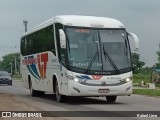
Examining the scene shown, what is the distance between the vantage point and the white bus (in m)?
19.5

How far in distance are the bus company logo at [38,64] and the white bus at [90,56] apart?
216cm

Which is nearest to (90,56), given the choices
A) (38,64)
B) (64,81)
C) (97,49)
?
(97,49)

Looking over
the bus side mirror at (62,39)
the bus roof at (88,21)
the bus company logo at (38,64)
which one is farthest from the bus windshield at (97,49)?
the bus company logo at (38,64)

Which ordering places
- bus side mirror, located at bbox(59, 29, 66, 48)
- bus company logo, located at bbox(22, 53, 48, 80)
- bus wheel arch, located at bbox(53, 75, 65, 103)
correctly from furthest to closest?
bus company logo, located at bbox(22, 53, 48, 80) → bus wheel arch, located at bbox(53, 75, 65, 103) → bus side mirror, located at bbox(59, 29, 66, 48)

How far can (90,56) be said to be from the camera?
19719mm

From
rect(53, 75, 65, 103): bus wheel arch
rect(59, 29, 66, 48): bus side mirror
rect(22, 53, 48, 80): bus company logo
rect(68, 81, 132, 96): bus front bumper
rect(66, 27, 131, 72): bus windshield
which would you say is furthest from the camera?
rect(22, 53, 48, 80): bus company logo

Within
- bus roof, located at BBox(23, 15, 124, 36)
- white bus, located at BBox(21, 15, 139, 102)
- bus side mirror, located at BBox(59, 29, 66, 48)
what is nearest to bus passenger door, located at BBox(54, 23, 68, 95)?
white bus, located at BBox(21, 15, 139, 102)

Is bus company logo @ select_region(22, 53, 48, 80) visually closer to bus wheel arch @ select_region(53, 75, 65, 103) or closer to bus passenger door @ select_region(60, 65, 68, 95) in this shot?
bus wheel arch @ select_region(53, 75, 65, 103)

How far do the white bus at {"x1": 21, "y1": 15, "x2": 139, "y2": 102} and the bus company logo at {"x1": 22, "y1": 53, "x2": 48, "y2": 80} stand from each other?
216cm

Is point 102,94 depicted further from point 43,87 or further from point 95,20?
point 43,87

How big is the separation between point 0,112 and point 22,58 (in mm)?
15111

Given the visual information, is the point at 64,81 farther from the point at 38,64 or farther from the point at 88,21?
the point at 38,64

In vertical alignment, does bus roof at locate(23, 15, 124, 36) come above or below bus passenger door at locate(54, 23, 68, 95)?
above

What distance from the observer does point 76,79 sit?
19438 millimetres
